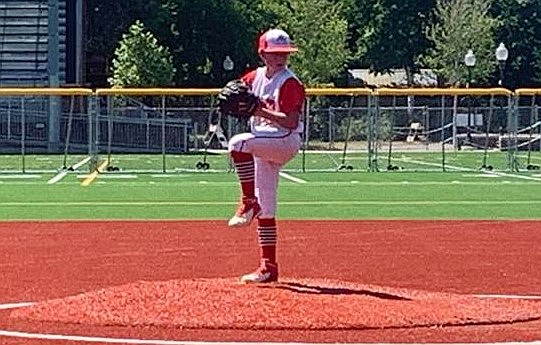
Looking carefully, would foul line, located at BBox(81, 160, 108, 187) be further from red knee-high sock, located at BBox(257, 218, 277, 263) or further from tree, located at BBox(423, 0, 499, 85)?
tree, located at BBox(423, 0, 499, 85)

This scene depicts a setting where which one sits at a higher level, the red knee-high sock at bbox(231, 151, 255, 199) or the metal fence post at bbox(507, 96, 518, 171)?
the red knee-high sock at bbox(231, 151, 255, 199)

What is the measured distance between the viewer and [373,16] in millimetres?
80125

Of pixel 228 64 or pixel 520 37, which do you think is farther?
pixel 520 37

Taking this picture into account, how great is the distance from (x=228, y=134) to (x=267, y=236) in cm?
2709

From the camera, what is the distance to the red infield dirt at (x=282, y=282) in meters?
9.80

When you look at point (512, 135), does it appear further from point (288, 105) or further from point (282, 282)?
point (288, 105)

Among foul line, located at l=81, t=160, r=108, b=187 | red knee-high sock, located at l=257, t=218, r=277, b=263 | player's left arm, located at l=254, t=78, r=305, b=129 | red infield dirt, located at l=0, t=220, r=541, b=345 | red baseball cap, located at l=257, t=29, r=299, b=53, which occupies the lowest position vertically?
foul line, located at l=81, t=160, r=108, b=187

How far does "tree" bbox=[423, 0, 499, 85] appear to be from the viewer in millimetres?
64875

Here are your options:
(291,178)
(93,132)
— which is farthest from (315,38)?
(291,178)

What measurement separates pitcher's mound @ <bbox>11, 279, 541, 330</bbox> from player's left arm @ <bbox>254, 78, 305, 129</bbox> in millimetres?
1336

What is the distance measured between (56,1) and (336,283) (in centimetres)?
4195

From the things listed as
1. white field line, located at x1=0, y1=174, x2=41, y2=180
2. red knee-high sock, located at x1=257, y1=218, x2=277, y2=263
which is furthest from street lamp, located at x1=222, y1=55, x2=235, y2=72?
red knee-high sock, located at x1=257, y1=218, x2=277, y2=263

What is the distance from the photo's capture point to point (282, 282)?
11695 mm

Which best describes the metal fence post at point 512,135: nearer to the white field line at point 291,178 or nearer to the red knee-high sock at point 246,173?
the white field line at point 291,178
